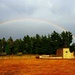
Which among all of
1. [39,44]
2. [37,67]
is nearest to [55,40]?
[39,44]

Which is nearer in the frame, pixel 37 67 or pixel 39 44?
pixel 37 67

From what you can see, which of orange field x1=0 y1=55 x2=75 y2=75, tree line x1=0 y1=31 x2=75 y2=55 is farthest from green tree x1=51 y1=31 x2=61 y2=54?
orange field x1=0 y1=55 x2=75 y2=75

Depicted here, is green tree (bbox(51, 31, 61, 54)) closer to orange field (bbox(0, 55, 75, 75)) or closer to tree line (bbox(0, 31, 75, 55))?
tree line (bbox(0, 31, 75, 55))

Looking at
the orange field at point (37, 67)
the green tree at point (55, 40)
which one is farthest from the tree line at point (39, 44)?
the orange field at point (37, 67)

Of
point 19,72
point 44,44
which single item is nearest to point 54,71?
point 19,72

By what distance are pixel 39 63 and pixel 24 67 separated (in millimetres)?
3710

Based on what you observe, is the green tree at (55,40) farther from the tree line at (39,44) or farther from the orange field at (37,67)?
the orange field at (37,67)

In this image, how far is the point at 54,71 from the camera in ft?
122

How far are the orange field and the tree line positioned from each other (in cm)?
2764

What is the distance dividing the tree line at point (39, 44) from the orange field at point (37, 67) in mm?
27638

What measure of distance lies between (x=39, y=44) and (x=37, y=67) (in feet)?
113

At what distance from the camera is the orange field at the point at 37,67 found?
1405 inches

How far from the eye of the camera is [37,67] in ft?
128

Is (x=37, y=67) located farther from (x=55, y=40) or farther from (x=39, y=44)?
(x=55, y=40)
